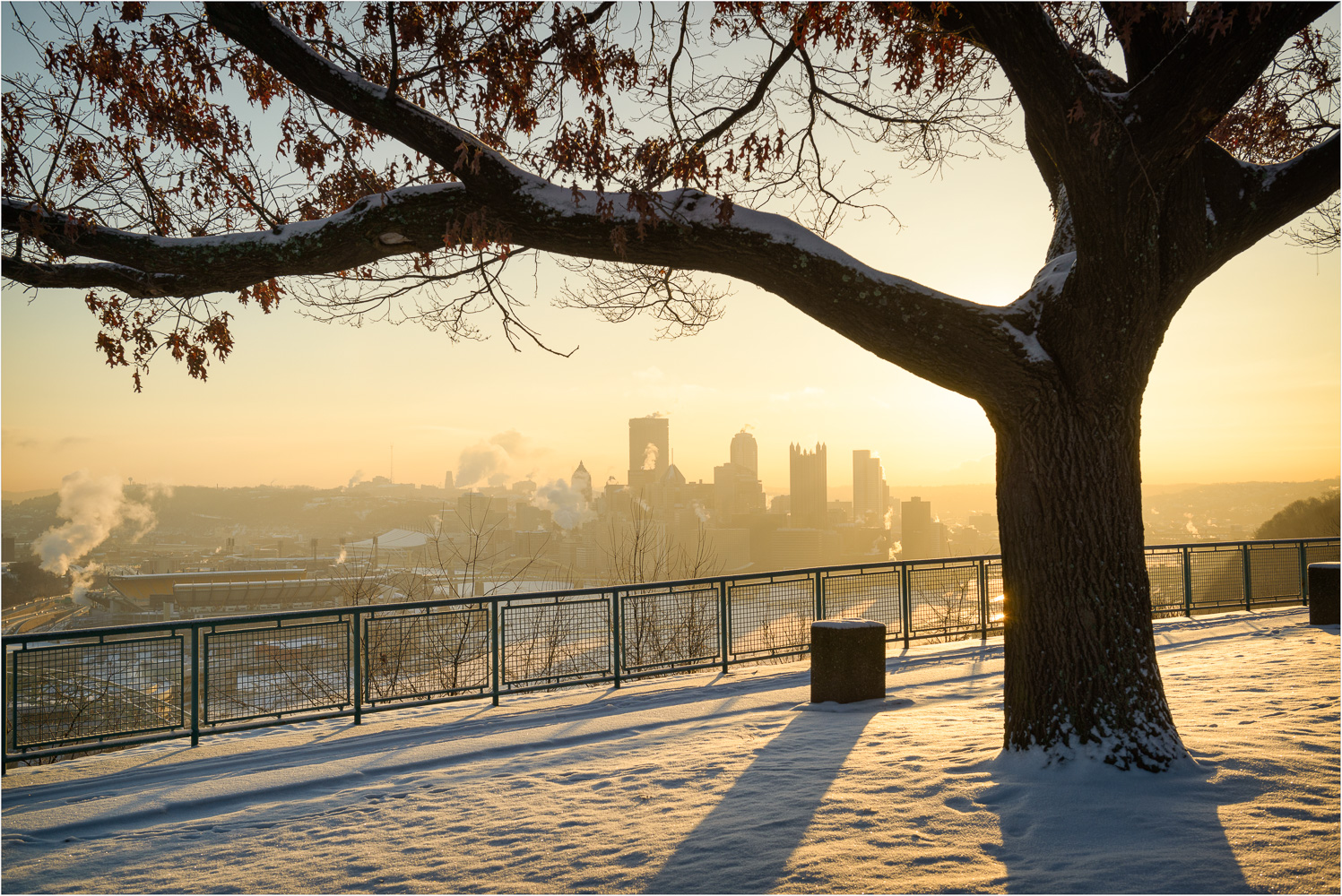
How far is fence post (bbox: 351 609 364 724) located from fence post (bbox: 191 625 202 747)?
4.85ft

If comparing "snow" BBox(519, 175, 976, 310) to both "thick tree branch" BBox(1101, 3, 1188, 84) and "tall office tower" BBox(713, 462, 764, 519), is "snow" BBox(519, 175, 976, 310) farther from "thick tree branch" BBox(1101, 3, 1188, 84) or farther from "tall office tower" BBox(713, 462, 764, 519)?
"tall office tower" BBox(713, 462, 764, 519)

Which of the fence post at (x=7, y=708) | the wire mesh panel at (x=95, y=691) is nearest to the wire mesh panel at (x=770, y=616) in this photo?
the wire mesh panel at (x=95, y=691)

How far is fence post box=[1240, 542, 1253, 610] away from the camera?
1625 cm

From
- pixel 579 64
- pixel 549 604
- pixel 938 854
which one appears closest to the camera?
pixel 938 854

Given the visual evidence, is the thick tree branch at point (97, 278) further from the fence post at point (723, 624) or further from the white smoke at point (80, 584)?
the white smoke at point (80, 584)

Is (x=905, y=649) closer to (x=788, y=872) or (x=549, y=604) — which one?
(x=549, y=604)

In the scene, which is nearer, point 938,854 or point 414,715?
point 938,854

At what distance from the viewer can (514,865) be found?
15.0ft

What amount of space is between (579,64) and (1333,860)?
24.8 ft

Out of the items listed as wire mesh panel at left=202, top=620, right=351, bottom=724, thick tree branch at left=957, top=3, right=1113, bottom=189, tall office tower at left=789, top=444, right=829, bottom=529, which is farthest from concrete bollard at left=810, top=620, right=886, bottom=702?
tall office tower at left=789, top=444, right=829, bottom=529

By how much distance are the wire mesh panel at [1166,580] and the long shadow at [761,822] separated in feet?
35.1

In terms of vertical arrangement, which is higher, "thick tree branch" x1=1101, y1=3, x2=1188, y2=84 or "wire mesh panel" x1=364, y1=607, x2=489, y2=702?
"thick tree branch" x1=1101, y1=3, x2=1188, y2=84

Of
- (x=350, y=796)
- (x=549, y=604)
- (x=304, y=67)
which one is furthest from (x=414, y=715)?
(x=304, y=67)

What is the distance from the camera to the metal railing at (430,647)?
767 centimetres
